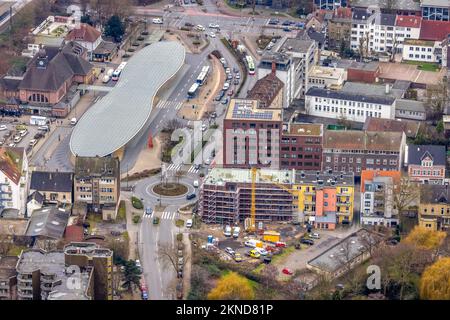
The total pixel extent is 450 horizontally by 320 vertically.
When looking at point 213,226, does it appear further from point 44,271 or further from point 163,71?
point 163,71

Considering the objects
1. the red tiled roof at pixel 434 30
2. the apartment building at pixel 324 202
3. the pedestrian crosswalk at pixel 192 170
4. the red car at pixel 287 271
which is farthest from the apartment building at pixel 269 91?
the red tiled roof at pixel 434 30

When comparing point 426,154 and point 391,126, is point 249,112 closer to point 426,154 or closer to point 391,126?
point 391,126

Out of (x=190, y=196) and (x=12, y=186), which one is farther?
(x=190, y=196)

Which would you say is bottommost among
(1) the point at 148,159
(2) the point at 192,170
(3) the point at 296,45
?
(2) the point at 192,170

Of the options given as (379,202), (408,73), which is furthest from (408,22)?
(379,202)

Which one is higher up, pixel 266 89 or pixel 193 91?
pixel 266 89

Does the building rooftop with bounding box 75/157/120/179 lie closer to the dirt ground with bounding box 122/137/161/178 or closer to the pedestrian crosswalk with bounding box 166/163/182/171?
the dirt ground with bounding box 122/137/161/178

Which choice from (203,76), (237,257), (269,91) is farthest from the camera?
(203,76)
